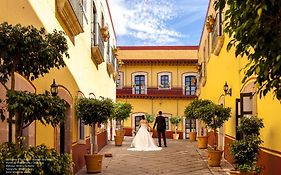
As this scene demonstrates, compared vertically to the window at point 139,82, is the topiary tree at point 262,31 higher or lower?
lower

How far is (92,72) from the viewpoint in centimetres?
1667

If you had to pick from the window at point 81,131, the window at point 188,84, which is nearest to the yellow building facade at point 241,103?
the window at point 81,131

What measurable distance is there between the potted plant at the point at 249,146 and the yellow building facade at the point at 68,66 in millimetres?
4114

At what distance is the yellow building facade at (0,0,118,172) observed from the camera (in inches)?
291

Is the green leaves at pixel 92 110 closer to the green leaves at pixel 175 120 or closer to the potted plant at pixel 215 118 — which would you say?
the potted plant at pixel 215 118

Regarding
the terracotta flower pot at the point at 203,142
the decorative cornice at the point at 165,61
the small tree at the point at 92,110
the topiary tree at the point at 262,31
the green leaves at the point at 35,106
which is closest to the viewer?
the topiary tree at the point at 262,31

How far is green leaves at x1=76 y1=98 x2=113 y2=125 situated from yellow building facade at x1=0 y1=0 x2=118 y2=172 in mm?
251

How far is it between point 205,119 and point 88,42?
4.89 m

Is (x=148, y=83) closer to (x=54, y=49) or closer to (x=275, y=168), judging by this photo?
(x=275, y=168)

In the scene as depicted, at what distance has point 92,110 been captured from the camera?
1252 centimetres

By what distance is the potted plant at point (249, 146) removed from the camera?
9.60m

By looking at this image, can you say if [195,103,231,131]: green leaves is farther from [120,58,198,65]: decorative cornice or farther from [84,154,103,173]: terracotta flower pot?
[120,58,198,65]: decorative cornice

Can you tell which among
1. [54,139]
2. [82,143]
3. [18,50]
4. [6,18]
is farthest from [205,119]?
[18,50]

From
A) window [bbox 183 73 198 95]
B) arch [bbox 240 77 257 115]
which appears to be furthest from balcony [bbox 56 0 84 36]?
window [bbox 183 73 198 95]
